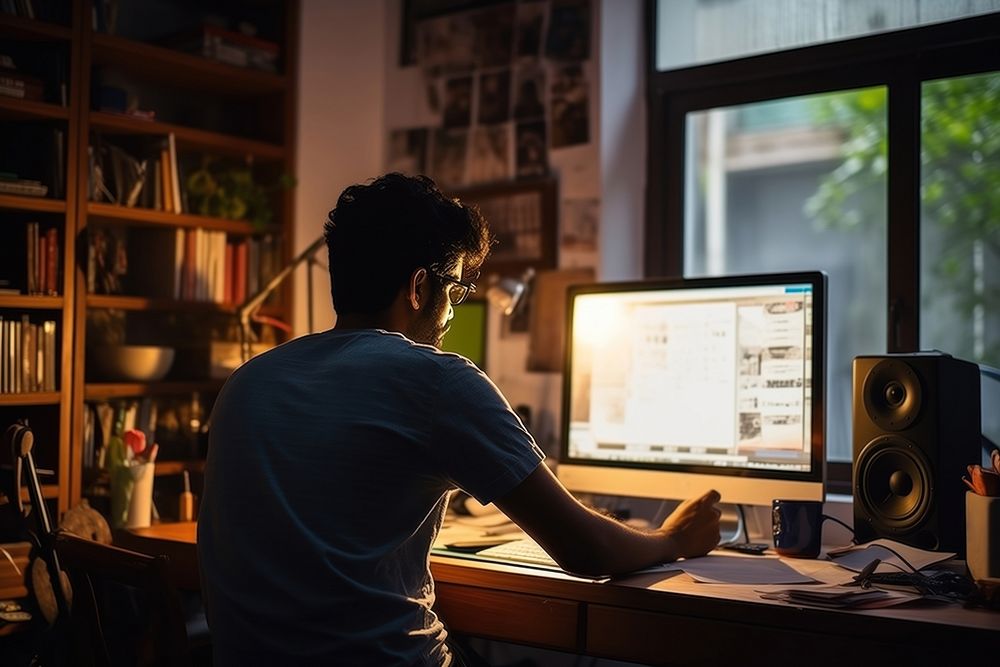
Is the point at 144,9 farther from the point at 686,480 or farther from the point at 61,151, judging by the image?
the point at 686,480

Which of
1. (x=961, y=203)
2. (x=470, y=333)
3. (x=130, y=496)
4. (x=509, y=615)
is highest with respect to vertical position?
(x=961, y=203)

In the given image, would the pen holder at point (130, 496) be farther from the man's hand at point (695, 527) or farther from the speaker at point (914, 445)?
the speaker at point (914, 445)

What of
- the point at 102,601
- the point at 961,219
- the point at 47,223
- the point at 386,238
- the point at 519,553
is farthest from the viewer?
the point at 961,219

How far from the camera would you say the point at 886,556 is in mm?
1713

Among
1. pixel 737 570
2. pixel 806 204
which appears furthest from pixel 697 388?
pixel 806 204

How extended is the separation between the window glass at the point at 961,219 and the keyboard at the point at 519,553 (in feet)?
3.69

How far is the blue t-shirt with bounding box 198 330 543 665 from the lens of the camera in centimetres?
128

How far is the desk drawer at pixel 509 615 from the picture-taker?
5.23 ft

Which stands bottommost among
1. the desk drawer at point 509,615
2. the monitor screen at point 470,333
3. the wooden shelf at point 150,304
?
the desk drawer at point 509,615

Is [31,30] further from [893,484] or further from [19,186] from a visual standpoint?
[893,484]

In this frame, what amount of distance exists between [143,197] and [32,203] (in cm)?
34

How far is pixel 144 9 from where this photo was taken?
279 cm

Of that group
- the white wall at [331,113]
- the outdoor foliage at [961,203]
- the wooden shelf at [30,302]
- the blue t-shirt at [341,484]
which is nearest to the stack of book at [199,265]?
the white wall at [331,113]

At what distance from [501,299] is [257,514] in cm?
123
